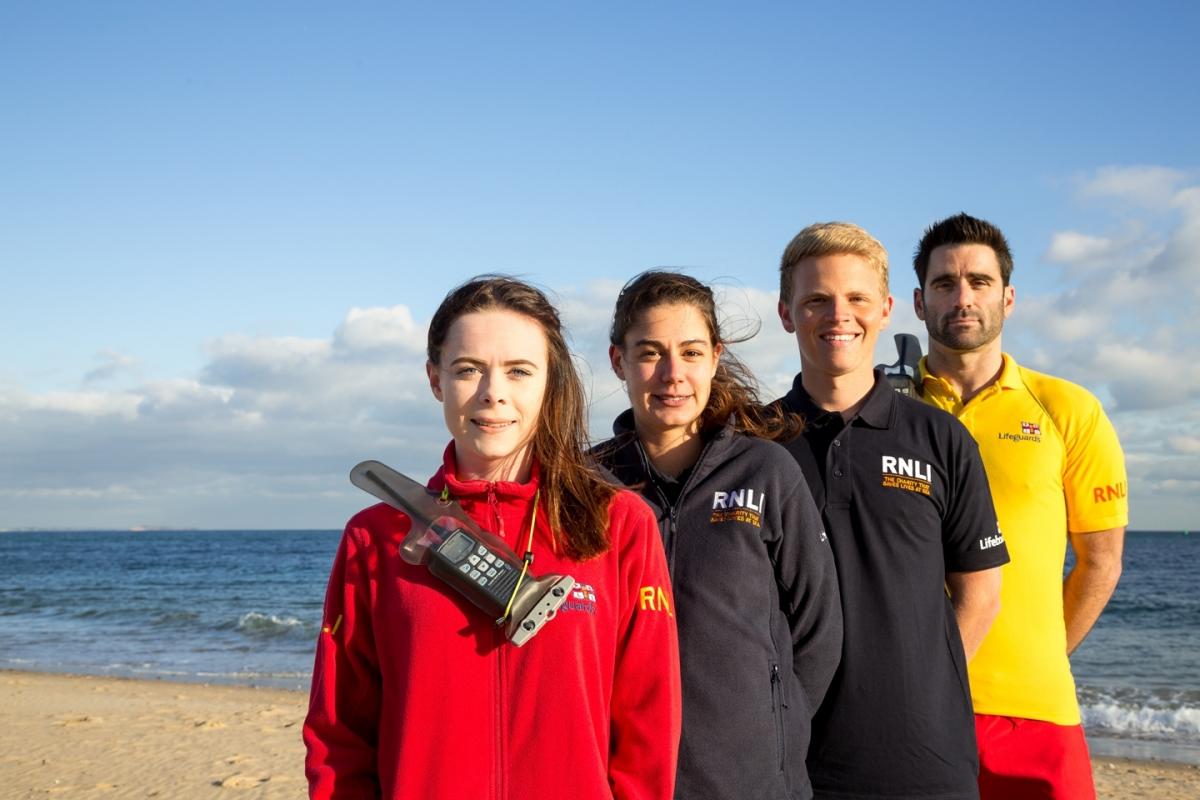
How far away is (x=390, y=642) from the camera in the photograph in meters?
2.16

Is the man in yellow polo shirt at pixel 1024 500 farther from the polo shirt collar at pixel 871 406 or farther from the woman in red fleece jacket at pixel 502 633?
the woman in red fleece jacket at pixel 502 633

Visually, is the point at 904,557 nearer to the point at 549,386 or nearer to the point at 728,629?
the point at 728,629

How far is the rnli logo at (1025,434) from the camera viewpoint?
136 inches

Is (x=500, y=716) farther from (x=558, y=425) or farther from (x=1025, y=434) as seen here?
(x=1025, y=434)

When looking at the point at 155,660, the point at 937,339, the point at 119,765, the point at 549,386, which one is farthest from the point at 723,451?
the point at 155,660

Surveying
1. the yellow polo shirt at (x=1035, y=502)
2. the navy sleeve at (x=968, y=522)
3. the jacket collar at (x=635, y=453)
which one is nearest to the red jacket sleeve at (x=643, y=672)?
the jacket collar at (x=635, y=453)

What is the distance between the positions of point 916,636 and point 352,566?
1.57m

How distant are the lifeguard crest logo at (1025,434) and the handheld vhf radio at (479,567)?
77.7 inches

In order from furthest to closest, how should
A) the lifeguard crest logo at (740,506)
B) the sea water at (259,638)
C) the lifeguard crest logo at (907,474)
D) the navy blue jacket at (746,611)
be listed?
the sea water at (259,638), the lifeguard crest logo at (907,474), the lifeguard crest logo at (740,506), the navy blue jacket at (746,611)

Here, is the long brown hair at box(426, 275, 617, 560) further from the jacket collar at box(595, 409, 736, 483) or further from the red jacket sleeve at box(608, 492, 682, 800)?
the jacket collar at box(595, 409, 736, 483)

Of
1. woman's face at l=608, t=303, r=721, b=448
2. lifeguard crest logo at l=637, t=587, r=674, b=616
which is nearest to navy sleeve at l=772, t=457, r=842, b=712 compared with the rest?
woman's face at l=608, t=303, r=721, b=448

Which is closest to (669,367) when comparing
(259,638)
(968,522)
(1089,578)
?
(968,522)

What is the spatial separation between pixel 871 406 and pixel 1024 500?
2.42 feet

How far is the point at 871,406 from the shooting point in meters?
3.04
